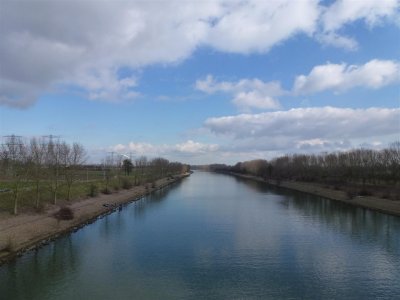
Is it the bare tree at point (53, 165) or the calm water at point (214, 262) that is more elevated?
the bare tree at point (53, 165)

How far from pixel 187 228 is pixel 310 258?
1221 cm

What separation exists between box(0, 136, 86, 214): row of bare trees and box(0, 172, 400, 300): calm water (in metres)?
5.76

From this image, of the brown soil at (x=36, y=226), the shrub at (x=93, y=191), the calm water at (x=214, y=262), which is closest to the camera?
the calm water at (x=214, y=262)

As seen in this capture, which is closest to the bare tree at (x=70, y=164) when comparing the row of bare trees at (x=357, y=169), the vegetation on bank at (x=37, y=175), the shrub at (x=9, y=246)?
the vegetation on bank at (x=37, y=175)

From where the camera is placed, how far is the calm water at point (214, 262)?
16.6 metres

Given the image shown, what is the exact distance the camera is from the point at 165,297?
51.0ft

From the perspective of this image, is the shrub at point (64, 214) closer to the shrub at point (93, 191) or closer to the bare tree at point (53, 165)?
the bare tree at point (53, 165)

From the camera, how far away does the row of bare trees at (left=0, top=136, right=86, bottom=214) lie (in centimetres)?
3275

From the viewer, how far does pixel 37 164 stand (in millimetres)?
35031

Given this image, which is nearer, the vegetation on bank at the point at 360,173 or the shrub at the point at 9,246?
the shrub at the point at 9,246

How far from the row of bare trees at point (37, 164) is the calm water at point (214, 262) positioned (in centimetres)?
576

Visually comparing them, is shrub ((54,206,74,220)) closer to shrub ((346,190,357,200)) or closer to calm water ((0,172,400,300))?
calm water ((0,172,400,300))

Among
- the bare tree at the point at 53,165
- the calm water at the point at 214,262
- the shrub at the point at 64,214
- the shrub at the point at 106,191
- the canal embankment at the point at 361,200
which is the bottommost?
the calm water at the point at 214,262

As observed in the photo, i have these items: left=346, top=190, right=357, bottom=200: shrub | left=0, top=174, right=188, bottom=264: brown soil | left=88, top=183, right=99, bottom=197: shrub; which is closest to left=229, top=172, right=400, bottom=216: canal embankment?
left=346, top=190, right=357, bottom=200: shrub
